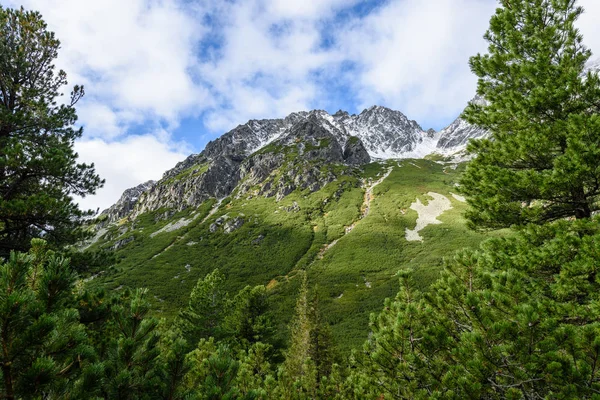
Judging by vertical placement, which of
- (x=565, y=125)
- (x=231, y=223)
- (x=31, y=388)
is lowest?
(x=31, y=388)

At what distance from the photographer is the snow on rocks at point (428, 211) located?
226 ft

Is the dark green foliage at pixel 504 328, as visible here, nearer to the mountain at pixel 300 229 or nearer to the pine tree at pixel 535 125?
the pine tree at pixel 535 125

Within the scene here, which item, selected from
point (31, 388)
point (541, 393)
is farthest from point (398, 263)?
point (31, 388)

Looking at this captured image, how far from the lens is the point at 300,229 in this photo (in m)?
81.1

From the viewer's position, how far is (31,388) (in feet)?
8.62

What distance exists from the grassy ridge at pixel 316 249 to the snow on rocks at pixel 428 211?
1.81 meters

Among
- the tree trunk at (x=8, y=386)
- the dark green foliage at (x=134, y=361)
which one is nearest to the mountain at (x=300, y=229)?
the dark green foliage at (x=134, y=361)

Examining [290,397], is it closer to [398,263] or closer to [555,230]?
[555,230]

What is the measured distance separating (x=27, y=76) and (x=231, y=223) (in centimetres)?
8093

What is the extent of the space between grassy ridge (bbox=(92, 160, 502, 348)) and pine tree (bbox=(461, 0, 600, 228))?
2548 cm

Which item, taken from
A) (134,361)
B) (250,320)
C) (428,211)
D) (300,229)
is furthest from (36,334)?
(428,211)

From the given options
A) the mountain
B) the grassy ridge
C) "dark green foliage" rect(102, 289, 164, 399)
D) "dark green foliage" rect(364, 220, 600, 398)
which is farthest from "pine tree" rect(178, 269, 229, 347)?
"dark green foliage" rect(102, 289, 164, 399)

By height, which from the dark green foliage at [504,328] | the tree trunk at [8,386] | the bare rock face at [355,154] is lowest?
the dark green foliage at [504,328]

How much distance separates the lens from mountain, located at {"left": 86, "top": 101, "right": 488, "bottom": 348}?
A: 160ft
